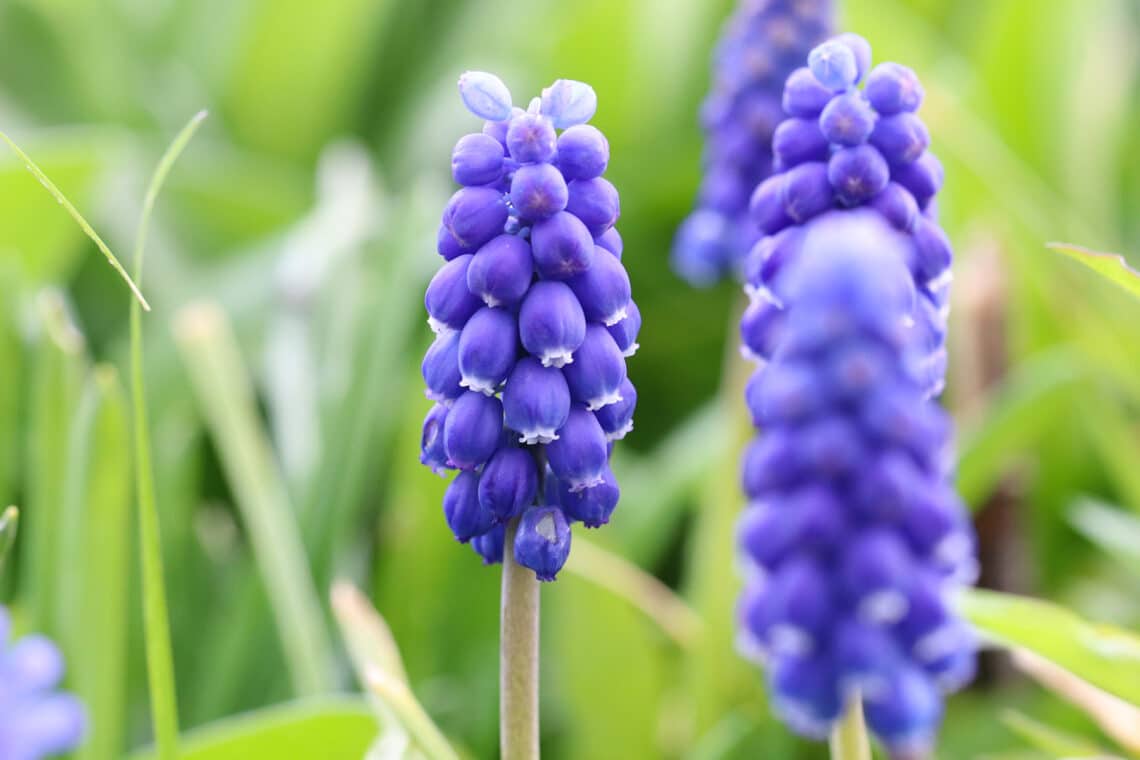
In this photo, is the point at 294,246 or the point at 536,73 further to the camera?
the point at 536,73

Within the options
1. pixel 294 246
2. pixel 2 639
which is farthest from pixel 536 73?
pixel 2 639

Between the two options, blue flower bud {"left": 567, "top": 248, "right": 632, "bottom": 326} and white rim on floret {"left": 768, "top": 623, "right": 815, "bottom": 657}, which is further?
blue flower bud {"left": 567, "top": 248, "right": 632, "bottom": 326}

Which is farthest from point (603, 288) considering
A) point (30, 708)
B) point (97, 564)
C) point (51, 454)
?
point (51, 454)

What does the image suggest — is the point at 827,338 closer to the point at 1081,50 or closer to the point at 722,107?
the point at 722,107

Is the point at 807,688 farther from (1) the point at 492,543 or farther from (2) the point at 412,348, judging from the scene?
(2) the point at 412,348

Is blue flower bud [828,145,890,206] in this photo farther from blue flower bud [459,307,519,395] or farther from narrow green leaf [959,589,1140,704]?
narrow green leaf [959,589,1140,704]

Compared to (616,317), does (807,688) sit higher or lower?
lower

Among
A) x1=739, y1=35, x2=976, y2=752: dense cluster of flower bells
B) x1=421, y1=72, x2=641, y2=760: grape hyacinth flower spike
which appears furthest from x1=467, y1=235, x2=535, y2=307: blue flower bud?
x1=739, y1=35, x2=976, y2=752: dense cluster of flower bells
